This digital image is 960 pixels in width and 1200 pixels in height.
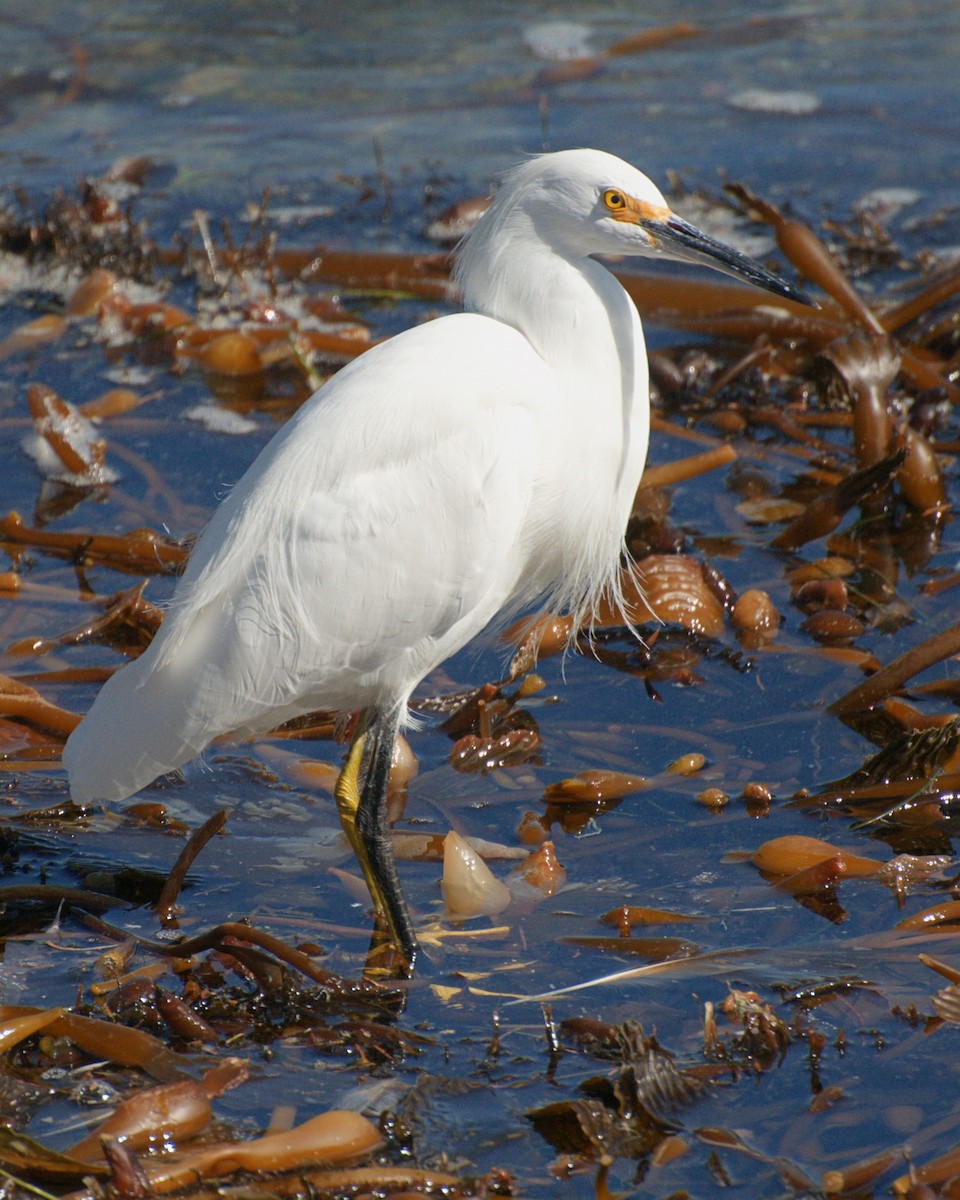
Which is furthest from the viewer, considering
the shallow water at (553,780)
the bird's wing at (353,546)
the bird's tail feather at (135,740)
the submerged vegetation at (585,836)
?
the bird's tail feather at (135,740)

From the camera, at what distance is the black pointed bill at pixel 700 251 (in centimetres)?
297

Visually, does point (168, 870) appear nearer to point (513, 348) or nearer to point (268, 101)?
point (513, 348)

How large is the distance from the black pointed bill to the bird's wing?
0.38 metres

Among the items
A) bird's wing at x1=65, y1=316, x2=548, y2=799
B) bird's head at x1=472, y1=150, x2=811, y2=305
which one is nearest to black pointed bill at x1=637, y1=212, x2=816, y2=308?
bird's head at x1=472, y1=150, x2=811, y2=305

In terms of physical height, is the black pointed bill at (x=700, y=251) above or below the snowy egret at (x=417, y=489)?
above

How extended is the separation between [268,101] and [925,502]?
6612 mm

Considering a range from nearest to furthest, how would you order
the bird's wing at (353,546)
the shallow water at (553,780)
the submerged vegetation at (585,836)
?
the submerged vegetation at (585,836) < the shallow water at (553,780) < the bird's wing at (353,546)

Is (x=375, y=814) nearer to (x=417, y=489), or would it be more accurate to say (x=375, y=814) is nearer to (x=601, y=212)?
(x=417, y=489)

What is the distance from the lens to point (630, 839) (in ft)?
10.9

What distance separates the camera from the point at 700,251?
3014 millimetres

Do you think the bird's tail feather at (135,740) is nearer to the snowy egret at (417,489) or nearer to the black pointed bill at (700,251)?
the snowy egret at (417,489)

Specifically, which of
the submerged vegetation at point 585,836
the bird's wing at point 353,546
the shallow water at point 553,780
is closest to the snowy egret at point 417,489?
the bird's wing at point 353,546

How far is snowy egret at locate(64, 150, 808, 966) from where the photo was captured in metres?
2.96

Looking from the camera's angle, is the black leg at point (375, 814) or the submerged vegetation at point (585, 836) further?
the black leg at point (375, 814)
